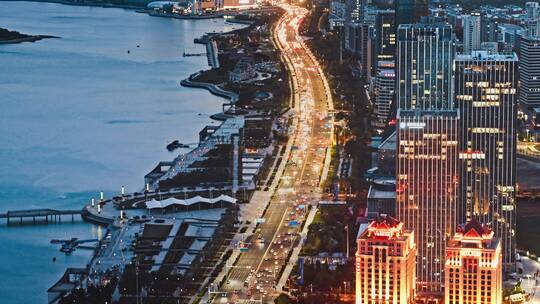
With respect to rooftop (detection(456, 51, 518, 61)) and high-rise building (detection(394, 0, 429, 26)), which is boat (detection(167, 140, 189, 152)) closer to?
high-rise building (detection(394, 0, 429, 26))

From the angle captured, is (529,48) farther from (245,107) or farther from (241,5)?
(241,5)

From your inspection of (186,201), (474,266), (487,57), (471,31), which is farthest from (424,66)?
(471,31)

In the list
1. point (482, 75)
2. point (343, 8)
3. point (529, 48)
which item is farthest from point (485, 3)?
point (482, 75)

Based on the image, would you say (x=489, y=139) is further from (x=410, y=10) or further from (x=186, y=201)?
(x=410, y=10)

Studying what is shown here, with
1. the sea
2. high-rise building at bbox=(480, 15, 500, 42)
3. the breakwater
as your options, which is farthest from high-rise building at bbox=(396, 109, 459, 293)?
the breakwater

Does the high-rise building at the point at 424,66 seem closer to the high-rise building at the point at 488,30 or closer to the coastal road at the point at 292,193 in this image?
the coastal road at the point at 292,193

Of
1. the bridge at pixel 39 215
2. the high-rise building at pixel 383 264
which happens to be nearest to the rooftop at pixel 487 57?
the high-rise building at pixel 383 264

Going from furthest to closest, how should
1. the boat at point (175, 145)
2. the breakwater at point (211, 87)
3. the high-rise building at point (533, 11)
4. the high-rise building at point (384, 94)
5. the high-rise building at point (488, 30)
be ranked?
the high-rise building at point (533, 11) < the breakwater at point (211, 87) < the high-rise building at point (488, 30) < the high-rise building at point (384, 94) < the boat at point (175, 145)
